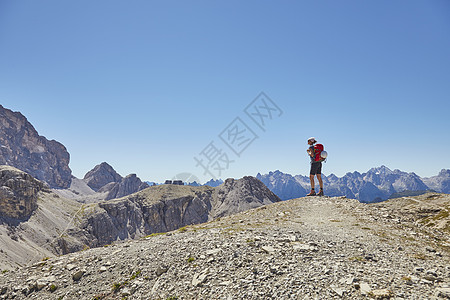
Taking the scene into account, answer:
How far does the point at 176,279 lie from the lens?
12742mm

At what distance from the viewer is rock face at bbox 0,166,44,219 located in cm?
17434

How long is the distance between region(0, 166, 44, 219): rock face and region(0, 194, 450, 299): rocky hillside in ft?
696

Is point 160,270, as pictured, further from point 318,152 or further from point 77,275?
point 318,152

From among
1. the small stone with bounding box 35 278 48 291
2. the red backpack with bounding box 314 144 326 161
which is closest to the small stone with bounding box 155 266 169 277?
the small stone with bounding box 35 278 48 291

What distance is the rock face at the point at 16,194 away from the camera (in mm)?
174337

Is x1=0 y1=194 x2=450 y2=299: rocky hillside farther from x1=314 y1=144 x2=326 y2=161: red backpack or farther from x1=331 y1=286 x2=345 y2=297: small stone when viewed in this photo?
x1=314 y1=144 x2=326 y2=161: red backpack

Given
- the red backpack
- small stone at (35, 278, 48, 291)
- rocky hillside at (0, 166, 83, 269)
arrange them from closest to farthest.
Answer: small stone at (35, 278, 48, 291) < the red backpack < rocky hillside at (0, 166, 83, 269)

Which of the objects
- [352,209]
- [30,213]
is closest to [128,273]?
[352,209]

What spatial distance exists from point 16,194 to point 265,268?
237 metres

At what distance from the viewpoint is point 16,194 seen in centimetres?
18175

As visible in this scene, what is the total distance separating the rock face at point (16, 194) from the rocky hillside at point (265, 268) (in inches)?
8353

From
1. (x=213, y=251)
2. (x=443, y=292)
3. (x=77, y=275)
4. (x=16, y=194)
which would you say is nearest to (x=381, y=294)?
(x=443, y=292)

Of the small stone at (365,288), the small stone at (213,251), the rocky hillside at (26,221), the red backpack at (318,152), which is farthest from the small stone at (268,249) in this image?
the rocky hillside at (26,221)

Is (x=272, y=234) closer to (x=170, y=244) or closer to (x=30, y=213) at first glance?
(x=170, y=244)
